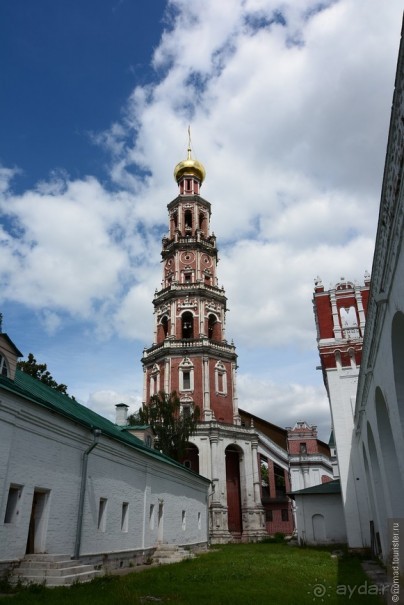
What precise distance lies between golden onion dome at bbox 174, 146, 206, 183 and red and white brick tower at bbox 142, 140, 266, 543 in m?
5.97

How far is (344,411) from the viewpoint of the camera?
28688mm

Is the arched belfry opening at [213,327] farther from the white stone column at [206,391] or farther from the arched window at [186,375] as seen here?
the arched window at [186,375]

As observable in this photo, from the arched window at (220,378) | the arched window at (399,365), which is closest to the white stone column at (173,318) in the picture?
the arched window at (220,378)

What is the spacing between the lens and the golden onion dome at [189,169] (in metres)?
58.3

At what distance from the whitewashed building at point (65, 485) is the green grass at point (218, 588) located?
65.2 inches

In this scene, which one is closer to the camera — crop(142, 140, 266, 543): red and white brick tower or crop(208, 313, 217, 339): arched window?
crop(142, 140, 266, 543): red and white brick tower

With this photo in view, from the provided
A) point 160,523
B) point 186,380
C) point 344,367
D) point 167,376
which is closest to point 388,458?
point 160,523

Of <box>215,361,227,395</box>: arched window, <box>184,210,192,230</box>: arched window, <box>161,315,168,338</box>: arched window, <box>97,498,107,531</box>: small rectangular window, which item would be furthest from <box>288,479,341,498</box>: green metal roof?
<box>184,210,192,230</box>: arched window

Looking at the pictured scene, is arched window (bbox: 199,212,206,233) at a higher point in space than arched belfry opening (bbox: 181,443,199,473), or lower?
higher

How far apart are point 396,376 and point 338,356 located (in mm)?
20523

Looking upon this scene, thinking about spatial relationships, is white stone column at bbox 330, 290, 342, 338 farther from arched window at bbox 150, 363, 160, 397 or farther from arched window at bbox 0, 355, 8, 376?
arched window at bbox 0, 355, 8, 376

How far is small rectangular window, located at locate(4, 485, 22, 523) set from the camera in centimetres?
1167

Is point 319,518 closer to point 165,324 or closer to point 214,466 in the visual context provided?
point 214,466

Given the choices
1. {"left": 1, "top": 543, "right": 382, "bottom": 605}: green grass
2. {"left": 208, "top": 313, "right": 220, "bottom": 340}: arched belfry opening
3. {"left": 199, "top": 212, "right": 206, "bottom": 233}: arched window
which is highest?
{"left": 199, "top": 212, "right": 206, "bottom": 233}: arched window
